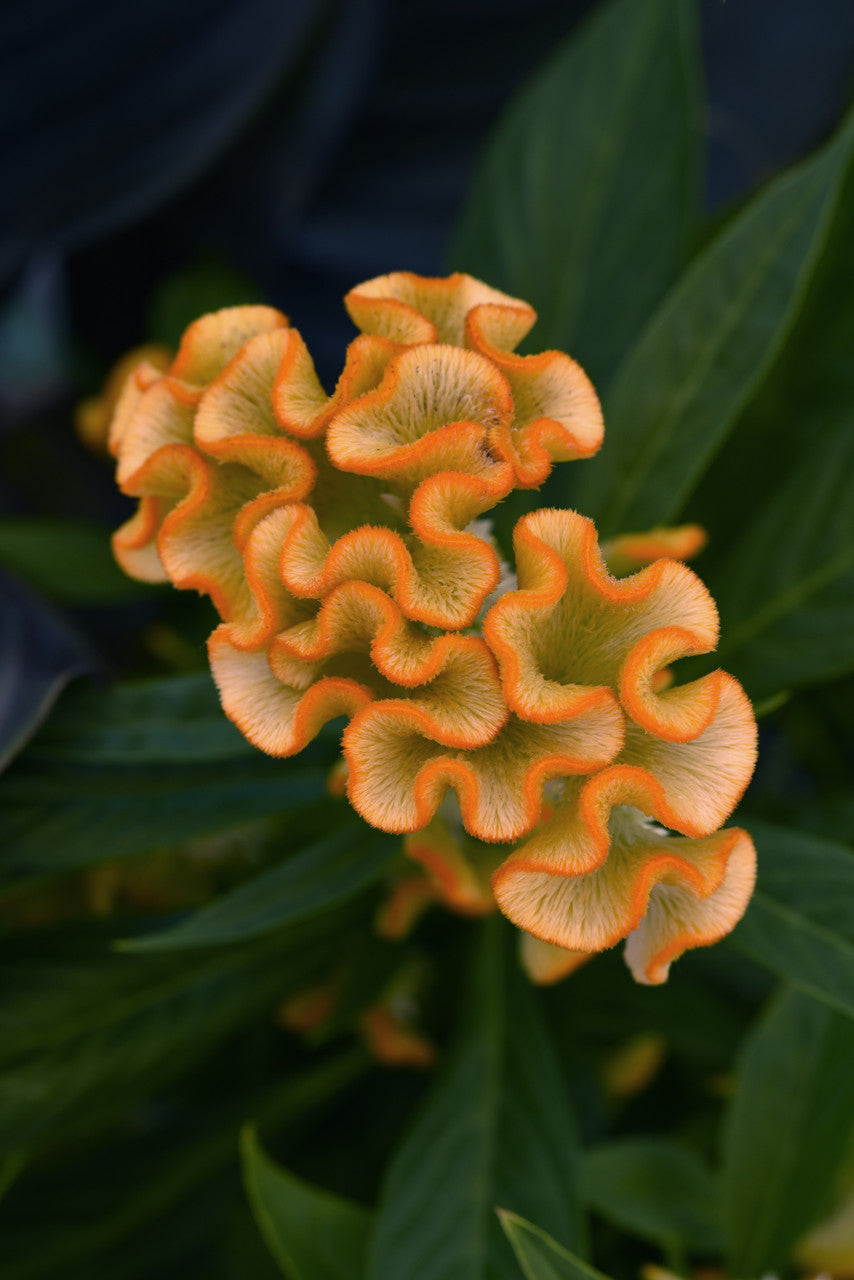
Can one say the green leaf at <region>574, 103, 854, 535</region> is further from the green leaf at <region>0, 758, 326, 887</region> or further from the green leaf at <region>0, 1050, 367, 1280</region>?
the green leaf at <region>0, 1050, 367, 1280</region>

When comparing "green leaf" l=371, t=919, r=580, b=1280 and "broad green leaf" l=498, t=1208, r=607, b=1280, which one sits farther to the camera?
"green leaf" l=371, t=919, r=580, b=1280

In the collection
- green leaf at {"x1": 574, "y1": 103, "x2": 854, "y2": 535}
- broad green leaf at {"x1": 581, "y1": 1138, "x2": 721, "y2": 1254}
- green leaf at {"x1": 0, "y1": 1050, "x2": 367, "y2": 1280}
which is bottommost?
green leaf at {"x1": 0, "y1": 1050, "x2": 367, "y2": 1280}

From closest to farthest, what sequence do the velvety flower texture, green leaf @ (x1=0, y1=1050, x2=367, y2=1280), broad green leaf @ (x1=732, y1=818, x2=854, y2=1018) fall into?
the velvety flower texture → broad green leaf @ (x1=732, y1=818, x2=854, y2=1018) → green leaf @ (x1=0, y1=1050, x2=367, y2=1280)

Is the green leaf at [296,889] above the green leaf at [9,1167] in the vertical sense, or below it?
above

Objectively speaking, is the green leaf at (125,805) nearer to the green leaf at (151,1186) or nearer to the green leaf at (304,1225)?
the green leaf at (304,1225)

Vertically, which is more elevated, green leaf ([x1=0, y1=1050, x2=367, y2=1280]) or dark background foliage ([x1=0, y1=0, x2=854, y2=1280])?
dark background foliage ([x1=0, y1=0, x2=854, y2=1280])

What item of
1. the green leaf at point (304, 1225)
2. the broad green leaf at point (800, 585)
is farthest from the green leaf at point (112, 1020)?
the broad green leaf at point (800, 585)

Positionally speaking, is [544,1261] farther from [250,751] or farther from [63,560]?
[63,560]

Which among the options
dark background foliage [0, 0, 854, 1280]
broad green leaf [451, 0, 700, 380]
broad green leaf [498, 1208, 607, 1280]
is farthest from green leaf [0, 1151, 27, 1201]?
broad green leaf [451, 0, 700, 380]
